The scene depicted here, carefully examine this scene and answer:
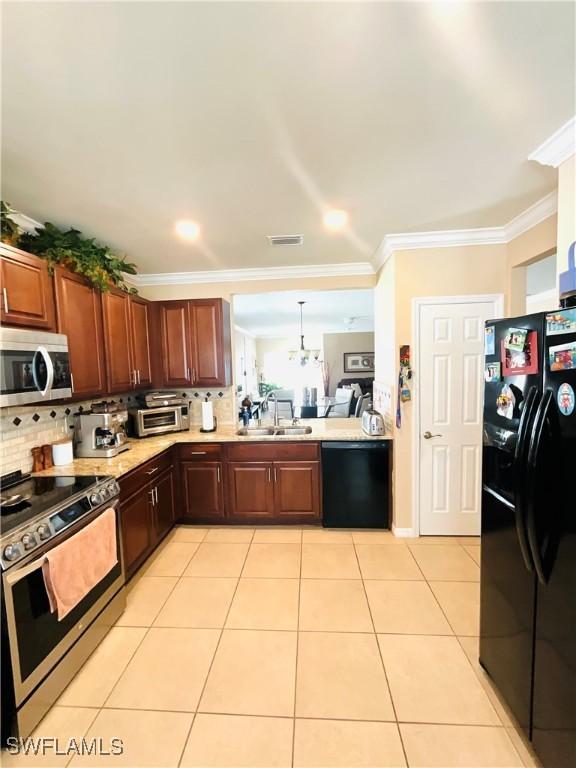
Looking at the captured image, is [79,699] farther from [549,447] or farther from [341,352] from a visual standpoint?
[341,352]

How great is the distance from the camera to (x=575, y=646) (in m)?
1.08

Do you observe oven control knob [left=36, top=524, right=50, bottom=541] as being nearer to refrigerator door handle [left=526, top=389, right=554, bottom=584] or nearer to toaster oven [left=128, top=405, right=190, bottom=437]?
toaster oven [left=128, top=405, right=190, bottom=437]

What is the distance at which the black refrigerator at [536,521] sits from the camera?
1126mm

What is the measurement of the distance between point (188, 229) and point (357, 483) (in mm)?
2550

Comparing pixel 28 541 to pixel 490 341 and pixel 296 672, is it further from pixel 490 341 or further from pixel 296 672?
pixel 490 341

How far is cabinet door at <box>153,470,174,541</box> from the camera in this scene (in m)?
2.77

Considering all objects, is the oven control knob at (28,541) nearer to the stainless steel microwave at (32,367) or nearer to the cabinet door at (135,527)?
the stainless steel microwave at (32,367)

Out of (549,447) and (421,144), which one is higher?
(421,144)

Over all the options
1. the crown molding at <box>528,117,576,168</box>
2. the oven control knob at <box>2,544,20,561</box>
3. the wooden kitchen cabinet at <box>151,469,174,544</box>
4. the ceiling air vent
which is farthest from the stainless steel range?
the crown molding at <box>528,117,576,168</box>

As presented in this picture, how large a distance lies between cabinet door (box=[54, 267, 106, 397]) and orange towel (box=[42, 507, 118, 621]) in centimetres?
101

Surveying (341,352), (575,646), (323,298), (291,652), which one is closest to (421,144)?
(575,646)

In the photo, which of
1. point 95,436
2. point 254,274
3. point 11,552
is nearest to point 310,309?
point 254,274

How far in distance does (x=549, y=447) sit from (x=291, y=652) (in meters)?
1.65

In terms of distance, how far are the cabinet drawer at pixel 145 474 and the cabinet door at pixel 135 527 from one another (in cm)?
6
